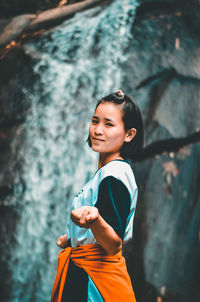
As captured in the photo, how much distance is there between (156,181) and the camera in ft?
10.3

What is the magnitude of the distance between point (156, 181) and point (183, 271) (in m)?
1.12

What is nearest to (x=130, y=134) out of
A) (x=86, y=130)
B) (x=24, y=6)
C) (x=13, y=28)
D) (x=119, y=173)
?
(x=119, y=173)

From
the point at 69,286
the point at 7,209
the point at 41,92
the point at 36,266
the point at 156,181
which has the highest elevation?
the point at 41,92

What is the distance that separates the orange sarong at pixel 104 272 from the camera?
0.91 meters

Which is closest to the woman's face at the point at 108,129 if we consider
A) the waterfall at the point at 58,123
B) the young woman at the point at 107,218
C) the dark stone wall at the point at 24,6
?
the young woman at the point at 107,218

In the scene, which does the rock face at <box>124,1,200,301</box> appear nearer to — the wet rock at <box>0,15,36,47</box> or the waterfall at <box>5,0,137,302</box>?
the waterfall at <box>5,0,137,302</box>

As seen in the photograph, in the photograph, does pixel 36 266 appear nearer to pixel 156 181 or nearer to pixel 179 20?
pixel 156 181

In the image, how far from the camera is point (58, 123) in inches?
126

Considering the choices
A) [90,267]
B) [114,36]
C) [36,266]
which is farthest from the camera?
[114,36]

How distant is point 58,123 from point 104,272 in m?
2.43

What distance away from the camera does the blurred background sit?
2.89 metres

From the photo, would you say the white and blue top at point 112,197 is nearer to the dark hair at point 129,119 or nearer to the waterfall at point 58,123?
the dark hair at point 129,119

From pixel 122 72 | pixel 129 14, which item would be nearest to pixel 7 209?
pixel 122 72

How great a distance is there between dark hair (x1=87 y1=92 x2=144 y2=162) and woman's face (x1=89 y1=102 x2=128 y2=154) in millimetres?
21
